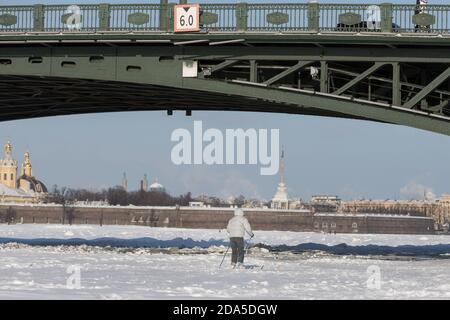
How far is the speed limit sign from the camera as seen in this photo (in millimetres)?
32406

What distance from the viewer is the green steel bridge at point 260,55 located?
31250 mm

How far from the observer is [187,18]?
32688mm

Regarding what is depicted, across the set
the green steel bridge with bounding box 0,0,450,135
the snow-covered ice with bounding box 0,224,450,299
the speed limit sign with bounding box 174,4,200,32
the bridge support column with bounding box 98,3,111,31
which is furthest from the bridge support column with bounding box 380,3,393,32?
the bridge support column with bounding box 98,3,111,31

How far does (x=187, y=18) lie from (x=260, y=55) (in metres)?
2.63

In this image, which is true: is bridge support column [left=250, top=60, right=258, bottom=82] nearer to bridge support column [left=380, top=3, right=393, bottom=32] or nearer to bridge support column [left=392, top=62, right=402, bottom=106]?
bridge support column [left=380, top=3, right=393, bottom=32]

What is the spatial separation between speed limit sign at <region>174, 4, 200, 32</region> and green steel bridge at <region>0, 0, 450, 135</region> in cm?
17

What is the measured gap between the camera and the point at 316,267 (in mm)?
31000

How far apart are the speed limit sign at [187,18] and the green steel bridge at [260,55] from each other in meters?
0.17

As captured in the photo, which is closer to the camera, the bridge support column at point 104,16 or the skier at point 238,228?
the skier at point 238,228

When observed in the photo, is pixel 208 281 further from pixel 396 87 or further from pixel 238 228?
pixel 396 87

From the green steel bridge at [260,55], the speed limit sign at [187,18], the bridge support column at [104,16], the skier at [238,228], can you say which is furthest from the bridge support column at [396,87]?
the bridge support column at [104,16]

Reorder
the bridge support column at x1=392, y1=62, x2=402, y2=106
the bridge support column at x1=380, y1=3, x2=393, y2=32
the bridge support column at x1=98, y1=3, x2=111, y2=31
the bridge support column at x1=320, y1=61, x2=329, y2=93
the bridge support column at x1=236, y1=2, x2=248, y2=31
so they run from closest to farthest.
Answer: the bridge support column at x1=392, y1=62, x2=402, y2=106 < the bridge support column at x1=380, y1=3, x2=393, y2=32 < the bridge support column at x1=320, y1=61, x2=329, y2=93 < the bridge support column at x1=236, y1=2, x2=248, y2=31 < the bridge support column at x1=98, y1=3, x2=111, y2=31

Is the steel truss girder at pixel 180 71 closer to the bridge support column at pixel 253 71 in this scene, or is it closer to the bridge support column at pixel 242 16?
the bridge support column at pixel 253 71
